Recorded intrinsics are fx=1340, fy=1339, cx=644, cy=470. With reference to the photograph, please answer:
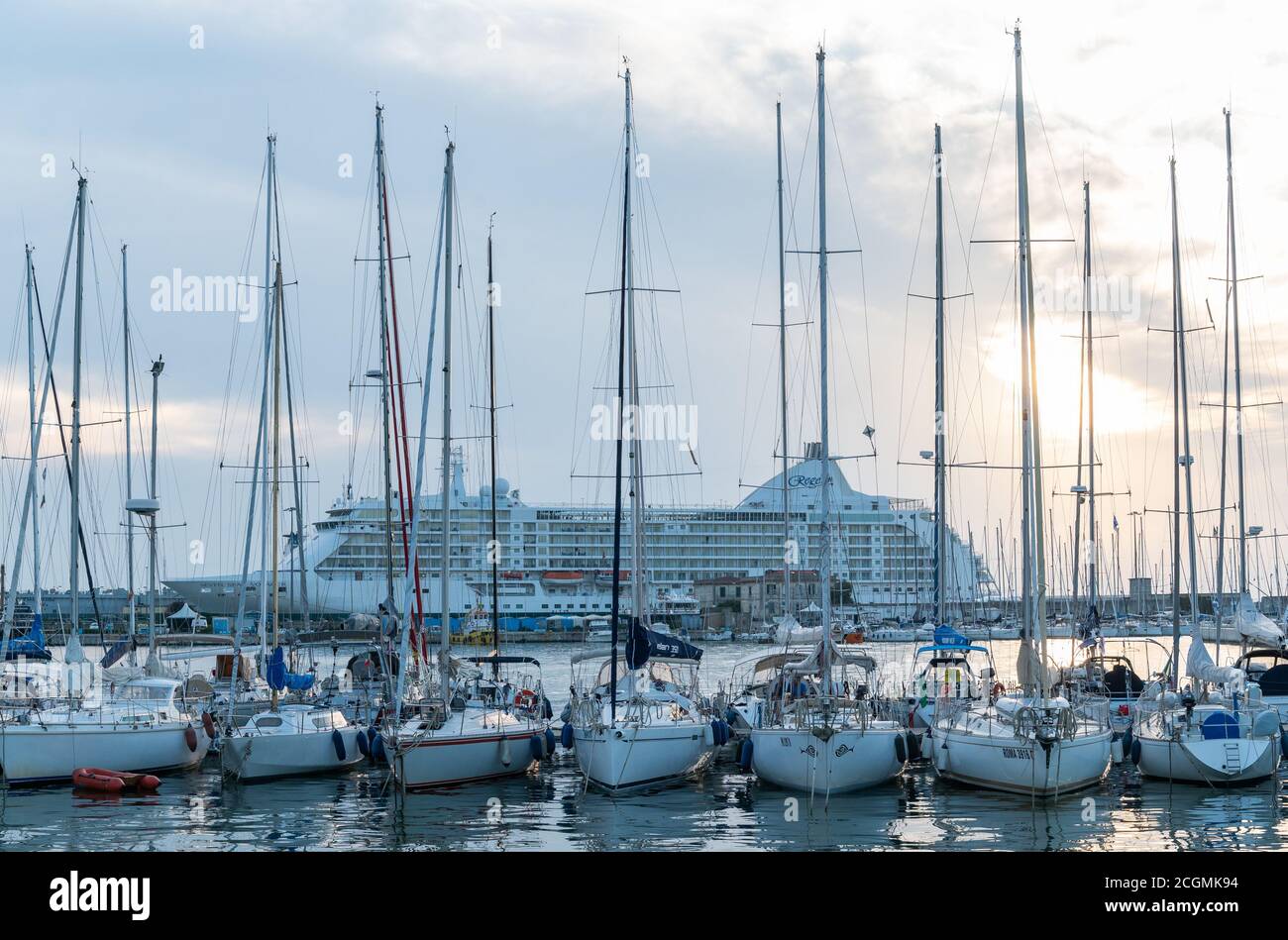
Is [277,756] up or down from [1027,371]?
down

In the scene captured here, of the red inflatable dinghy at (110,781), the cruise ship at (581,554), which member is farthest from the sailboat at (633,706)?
the cruise ship at (581,554)

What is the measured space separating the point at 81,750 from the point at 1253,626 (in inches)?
1313

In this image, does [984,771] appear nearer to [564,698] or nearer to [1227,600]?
[564,698]

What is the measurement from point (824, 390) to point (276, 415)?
1339 centimetres

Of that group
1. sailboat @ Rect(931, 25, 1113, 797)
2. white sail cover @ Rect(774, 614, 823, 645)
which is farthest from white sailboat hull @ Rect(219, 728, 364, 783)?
white sail cover @ Rect(774, 614, 823, 645)

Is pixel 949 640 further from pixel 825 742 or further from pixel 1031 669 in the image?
pixel 825 742

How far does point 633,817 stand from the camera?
62.9 ft

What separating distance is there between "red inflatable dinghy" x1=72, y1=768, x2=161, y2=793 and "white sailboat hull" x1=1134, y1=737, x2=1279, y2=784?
16796mm

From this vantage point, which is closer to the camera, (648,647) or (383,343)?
(648,647)

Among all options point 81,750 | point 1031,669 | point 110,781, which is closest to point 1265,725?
point 1031,669

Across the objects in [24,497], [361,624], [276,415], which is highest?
[276,415]

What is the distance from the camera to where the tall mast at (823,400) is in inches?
863
